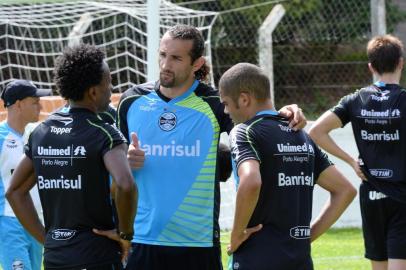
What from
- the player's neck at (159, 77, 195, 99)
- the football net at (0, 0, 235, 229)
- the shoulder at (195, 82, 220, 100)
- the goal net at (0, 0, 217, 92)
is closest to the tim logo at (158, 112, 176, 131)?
the player's neck at (159, 77, 195, 99)

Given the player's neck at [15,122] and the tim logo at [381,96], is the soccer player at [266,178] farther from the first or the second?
the player's neck at [15,122]

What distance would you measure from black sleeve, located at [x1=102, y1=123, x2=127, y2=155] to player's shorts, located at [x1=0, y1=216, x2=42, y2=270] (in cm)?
274

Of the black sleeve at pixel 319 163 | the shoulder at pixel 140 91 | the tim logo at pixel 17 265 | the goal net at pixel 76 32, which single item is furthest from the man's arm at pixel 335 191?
the goal net at pixel 76 32

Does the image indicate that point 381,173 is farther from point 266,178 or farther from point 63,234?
point 63,234

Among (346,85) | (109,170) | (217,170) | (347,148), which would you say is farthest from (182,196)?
(346,85)

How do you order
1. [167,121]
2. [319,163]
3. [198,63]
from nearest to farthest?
[319,163] → [167,121] → [198,63]

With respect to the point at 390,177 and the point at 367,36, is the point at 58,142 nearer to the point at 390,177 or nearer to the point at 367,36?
the point at 390,177

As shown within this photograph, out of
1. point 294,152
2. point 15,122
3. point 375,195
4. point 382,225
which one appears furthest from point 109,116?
point 382,225

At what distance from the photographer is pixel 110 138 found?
200 inches

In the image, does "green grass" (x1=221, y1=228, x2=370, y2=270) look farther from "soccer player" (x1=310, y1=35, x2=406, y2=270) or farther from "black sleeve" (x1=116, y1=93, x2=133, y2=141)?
"black sleeve" (x1=116, y1=93, x2=133, y2=141)

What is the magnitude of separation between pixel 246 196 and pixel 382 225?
117 inches

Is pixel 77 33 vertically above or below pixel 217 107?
below

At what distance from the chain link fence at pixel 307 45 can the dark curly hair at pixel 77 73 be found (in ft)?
33.3

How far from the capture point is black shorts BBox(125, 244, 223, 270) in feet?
18.6
